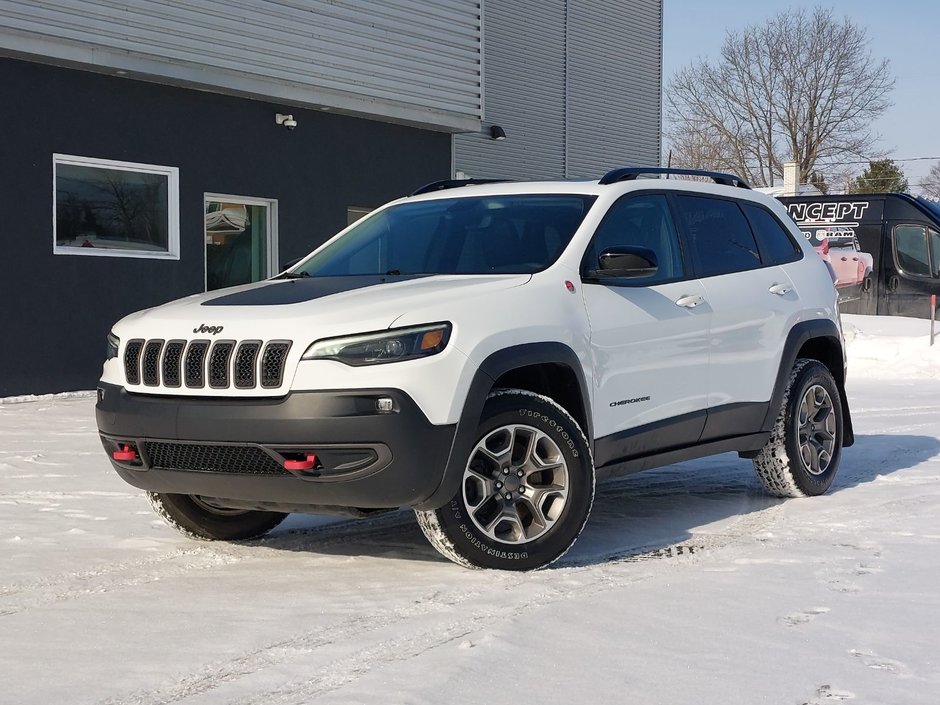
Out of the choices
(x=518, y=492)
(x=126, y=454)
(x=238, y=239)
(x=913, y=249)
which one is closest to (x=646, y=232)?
(x=518, y=492)

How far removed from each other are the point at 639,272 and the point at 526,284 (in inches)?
24.1

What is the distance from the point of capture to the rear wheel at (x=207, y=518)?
5973 mm

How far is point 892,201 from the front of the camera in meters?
26.0

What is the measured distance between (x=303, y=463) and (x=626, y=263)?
182 centimetres

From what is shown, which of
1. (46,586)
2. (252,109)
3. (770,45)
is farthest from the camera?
(770,45)

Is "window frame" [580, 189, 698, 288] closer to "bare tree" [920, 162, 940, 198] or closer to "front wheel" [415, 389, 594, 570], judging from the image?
"front wheel" [415, 389, 594, 570]

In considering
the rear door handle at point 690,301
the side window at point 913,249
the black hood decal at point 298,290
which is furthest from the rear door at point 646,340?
the side window at point 913,249

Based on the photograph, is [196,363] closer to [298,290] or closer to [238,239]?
[298,290]

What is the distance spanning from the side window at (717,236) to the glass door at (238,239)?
350 inches

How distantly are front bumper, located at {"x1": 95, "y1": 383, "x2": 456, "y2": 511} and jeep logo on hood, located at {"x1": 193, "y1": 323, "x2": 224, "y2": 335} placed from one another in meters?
0.28

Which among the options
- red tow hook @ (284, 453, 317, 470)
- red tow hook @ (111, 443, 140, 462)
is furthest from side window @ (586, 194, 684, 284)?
red tow hook @ (111, 443, 140, 462)

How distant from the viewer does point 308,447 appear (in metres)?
4.93

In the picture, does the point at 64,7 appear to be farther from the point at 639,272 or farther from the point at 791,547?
the point at 791,547

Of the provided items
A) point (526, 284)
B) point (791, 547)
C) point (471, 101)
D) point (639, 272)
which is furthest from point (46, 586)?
point (471, 101)
